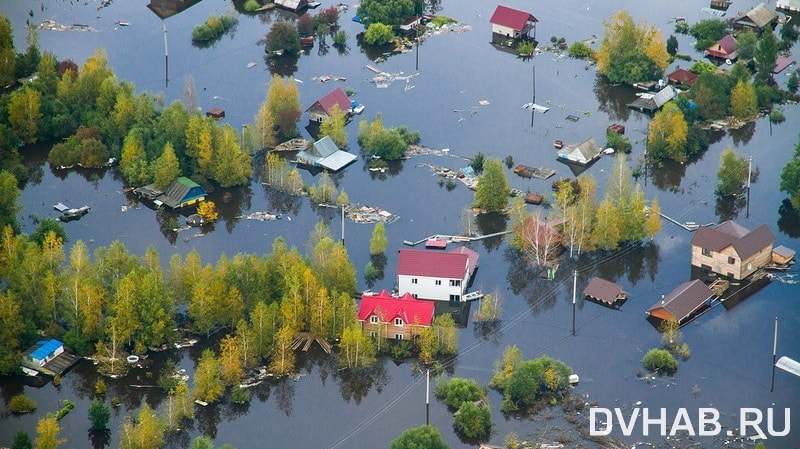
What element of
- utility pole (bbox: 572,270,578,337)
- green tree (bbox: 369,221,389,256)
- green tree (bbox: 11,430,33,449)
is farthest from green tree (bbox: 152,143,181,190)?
green tree (bbox: 11,430,33,449)

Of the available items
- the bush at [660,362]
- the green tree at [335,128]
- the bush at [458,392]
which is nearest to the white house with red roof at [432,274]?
the bush at [458,392]

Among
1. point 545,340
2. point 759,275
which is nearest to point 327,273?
point 545,340

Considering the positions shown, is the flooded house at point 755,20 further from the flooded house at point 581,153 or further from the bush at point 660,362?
the bush at point 660,362

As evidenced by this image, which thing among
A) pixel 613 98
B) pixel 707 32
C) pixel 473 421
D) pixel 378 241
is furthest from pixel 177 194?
pixel 707 32

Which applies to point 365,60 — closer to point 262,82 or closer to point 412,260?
point 262,82

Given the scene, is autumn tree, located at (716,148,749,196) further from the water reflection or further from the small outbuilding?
the small outbuilding

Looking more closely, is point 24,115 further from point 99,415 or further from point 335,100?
point 99,415

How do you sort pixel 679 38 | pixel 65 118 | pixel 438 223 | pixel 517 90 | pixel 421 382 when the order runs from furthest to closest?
pixel 679 38 → pixel 517 90 → pixel 65 118 → pixel 438 223 → pixel 421 382
